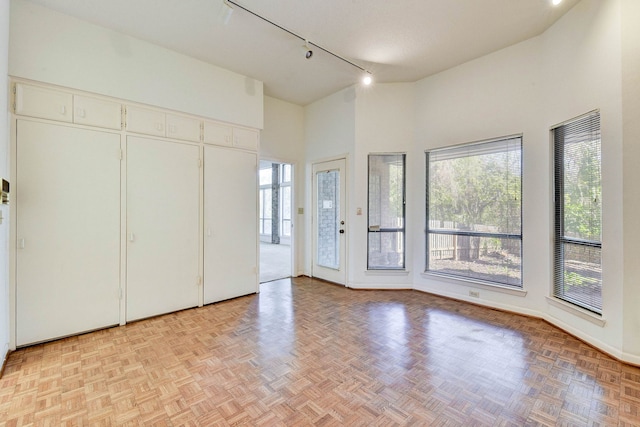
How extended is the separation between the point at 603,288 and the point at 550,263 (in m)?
0.67

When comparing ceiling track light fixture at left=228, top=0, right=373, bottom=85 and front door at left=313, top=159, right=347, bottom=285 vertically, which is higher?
ceiling track light fixture at left=228, top=0, right=373, bottom=85

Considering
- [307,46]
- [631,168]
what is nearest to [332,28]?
[307,46]

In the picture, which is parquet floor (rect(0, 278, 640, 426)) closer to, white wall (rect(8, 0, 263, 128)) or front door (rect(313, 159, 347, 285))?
front door (rect(313, 159, 347, 285))

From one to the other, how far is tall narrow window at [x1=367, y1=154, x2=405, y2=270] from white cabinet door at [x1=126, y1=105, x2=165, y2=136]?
3.07m

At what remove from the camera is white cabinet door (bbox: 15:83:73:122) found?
107 inches

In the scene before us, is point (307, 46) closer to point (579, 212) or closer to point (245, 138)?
point (245, 138)

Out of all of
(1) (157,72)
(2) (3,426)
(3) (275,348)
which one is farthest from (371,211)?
(2) (3,426)

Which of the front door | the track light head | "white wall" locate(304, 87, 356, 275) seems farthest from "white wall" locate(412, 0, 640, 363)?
the track light head

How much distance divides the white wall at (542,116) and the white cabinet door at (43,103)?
14.6 ft

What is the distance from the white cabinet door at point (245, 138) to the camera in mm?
4240

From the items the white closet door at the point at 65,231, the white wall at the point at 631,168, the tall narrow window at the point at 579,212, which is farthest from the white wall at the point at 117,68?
the white wall at the point at 631,168

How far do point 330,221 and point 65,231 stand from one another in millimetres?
3617

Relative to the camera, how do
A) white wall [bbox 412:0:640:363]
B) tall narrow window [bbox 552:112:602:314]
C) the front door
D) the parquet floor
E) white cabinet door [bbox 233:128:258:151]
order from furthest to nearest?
the front door → white cabinet door [bbox 233:128:258:151] → tall narrow window [bbox 552:112:602:314] → white wall [bbox 412:0:640:363] → the parquet floor

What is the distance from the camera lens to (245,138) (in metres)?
4.34
